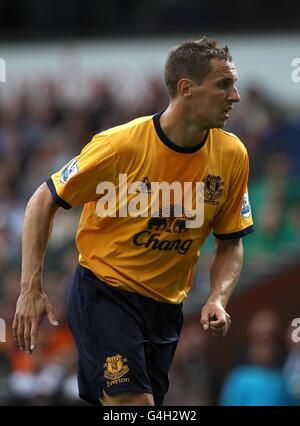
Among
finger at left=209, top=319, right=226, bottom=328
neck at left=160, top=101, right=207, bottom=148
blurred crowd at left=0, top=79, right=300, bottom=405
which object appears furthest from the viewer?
blurred crowd at left=0, top=79, right=300, bottom=405

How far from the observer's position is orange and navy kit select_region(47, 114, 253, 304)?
6371mm

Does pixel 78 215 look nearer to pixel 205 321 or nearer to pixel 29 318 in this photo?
pixel 29 318

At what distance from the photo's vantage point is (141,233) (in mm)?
6465

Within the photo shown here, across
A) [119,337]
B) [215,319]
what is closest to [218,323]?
[215,319]

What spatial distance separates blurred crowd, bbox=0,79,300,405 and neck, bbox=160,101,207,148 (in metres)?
3.64

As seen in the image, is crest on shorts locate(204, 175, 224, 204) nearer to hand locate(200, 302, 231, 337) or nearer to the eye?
the eye

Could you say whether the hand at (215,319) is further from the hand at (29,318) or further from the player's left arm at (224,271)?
the hand at (29,318)

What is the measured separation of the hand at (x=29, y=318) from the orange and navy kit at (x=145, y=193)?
0.39 metres

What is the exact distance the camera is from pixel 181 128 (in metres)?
6.46

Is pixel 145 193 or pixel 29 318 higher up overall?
pixel 145 193

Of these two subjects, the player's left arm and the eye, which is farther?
the player's left arm

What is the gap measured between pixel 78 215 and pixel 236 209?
634cm

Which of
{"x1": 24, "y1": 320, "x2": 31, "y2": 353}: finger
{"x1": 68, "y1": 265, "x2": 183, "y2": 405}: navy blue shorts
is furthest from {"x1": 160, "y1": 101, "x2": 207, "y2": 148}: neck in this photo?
{"x1": 24, "y1": 320, "x2": 31, "y2": 353}: finger

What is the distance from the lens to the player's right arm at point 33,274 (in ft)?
20.8
